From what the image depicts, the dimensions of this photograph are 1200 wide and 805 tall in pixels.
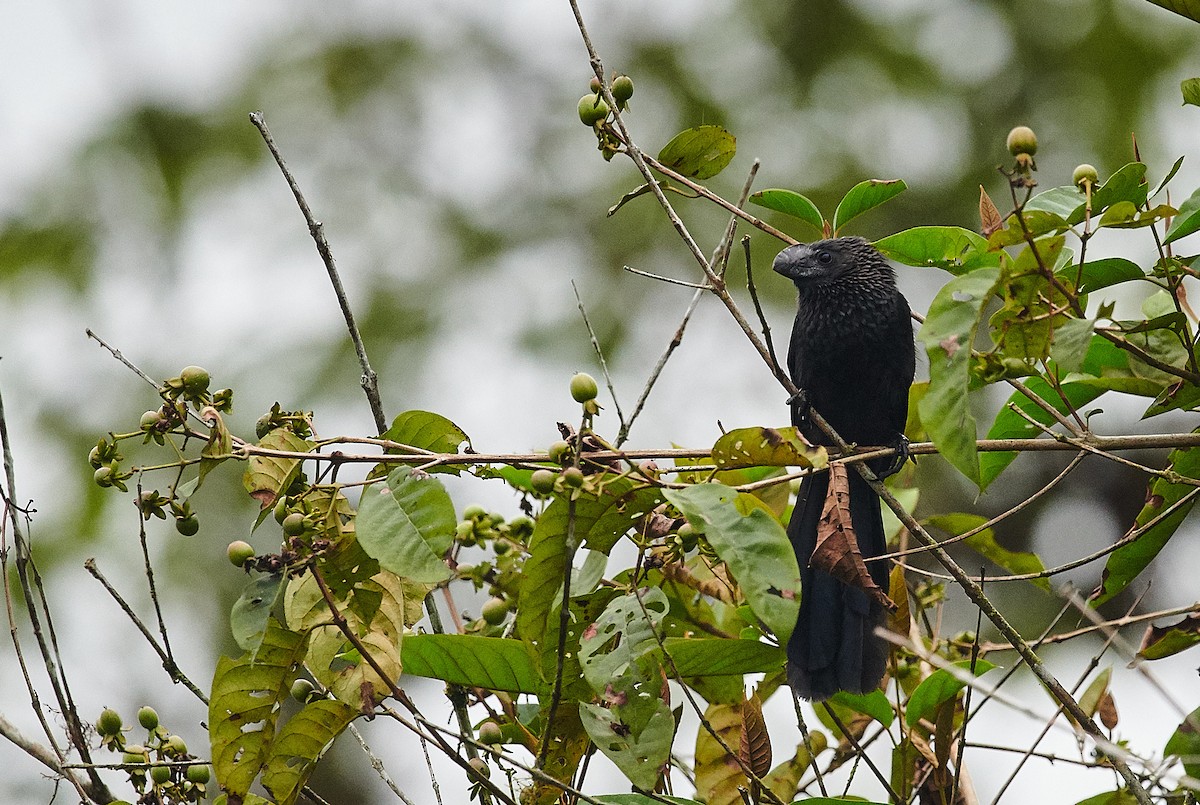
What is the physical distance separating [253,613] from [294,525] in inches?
5.0

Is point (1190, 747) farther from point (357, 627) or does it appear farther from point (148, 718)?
point (148, 718)

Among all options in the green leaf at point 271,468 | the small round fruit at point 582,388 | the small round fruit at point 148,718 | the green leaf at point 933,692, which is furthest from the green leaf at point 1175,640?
the small round fruit at point 148,718

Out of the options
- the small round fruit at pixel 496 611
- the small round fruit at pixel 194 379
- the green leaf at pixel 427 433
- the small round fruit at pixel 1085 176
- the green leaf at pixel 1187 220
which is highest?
the green leaf at pixel 1187 220

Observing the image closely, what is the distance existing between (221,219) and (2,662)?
311cm

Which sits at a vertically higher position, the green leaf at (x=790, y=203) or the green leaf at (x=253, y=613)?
the green leaf at (x=790, y=203)

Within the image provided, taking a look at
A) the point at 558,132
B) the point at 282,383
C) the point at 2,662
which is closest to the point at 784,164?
the point at 558,132

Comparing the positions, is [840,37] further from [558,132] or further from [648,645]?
[648,645]

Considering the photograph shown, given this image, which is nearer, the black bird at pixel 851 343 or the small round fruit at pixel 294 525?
the small round fruit at pixel 294 525

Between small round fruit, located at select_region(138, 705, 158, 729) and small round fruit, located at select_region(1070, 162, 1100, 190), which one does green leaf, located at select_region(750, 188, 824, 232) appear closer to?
small round fruit, located at select_region(1070, 162, 1100, 190)

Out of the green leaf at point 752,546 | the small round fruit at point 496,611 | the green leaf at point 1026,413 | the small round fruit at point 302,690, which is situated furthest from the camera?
the small round fruit at point 496,611

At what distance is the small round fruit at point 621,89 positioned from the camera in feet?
6.00

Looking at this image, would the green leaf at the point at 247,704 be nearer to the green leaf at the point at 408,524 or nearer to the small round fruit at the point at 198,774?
the small round fruit at the point at 198,774

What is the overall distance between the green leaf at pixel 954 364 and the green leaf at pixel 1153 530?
682 mm

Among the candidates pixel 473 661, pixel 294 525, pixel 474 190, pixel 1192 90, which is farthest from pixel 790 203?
pixel 474 190
